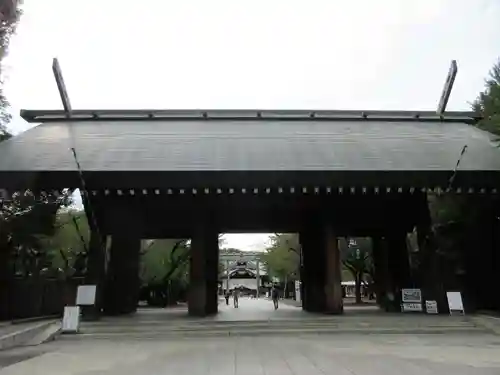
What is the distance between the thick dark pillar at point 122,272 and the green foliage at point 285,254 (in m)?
19.1

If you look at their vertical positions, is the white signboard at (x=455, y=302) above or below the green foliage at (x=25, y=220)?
below

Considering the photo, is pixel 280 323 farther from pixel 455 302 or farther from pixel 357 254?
pixel 357 254

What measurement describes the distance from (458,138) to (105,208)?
566 inches

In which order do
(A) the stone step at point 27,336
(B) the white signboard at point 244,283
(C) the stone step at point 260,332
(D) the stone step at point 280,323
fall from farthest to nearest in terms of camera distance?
(B) the white signboard at point 244,283 → (D) the stone step at point 280,323 → (C) the stone step at point 260,332 → (A) the stone step at point 27,336

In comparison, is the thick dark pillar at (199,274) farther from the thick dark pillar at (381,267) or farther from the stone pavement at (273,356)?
the thick dark pillar at (381,267)

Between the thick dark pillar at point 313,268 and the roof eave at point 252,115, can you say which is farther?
the roof eave at point 252,115

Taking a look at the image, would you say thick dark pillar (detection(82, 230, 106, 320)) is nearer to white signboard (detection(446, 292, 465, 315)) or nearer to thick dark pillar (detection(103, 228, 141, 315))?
thick dark pillar (detection(103, 228, 141, 315))

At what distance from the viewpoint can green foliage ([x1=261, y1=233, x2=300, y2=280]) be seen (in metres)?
40.6

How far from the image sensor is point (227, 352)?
9836mm

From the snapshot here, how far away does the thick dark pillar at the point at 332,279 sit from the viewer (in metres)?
17.5

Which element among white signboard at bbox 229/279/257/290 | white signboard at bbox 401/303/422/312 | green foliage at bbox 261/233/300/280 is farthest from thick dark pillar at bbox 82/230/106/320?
white signboard at bbox 229/279/257/290

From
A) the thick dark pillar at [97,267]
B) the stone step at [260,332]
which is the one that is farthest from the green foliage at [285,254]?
the stone step at [260,332]

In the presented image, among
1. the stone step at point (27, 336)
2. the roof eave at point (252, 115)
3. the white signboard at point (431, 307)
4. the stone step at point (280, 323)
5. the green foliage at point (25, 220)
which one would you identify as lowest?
the stone step at point (27, 336)

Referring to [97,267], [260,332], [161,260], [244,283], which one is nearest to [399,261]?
[260,332]
